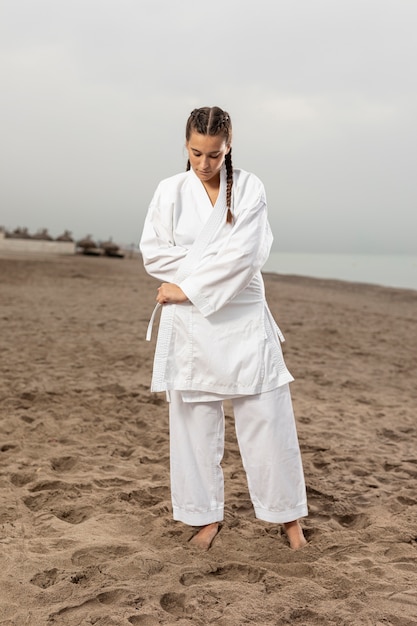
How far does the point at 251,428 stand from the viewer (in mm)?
2254

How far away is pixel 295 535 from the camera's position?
238cm

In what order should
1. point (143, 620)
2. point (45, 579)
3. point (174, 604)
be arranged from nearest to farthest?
point (143, 620), point (174, 604), point (45, 579)

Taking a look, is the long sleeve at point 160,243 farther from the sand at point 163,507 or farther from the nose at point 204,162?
the sand at point 163,507

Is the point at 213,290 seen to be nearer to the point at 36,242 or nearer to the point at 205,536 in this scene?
the point at 205,536

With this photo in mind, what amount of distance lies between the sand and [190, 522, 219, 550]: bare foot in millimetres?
40

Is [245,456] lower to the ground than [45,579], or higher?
higher

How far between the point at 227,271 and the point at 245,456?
0.66 metres

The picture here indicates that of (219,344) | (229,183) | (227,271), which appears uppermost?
(229,183)

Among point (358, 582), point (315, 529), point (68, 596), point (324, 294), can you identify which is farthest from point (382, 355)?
point (324, 294)

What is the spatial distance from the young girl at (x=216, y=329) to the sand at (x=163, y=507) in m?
0.24

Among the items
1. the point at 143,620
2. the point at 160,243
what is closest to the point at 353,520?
the point at 143,620

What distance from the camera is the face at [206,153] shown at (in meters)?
2.13

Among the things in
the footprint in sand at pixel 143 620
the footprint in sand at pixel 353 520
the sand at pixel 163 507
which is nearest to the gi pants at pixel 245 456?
the sand at pixel 163 507

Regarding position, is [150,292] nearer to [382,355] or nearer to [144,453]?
[382,355]
